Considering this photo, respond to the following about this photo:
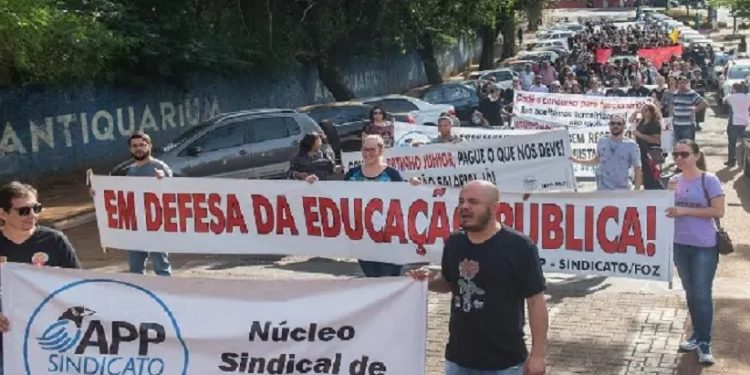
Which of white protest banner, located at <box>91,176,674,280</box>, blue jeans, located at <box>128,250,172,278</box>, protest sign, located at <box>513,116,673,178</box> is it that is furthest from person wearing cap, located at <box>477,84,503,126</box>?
blue jeans, located at <box>128,250,172,278</box>

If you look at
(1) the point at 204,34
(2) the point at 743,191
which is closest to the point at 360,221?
(2) the point at 743,191

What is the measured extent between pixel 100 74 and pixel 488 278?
18.2 meters

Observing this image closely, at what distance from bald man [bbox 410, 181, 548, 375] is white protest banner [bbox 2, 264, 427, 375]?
A: 464mm

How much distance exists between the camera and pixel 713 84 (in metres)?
39.7

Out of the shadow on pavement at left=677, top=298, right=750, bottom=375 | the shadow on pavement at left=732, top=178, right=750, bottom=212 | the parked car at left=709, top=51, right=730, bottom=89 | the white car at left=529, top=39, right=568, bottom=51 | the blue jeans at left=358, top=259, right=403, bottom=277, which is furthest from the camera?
the white car at left=529, top=39, right=568, bottom=51

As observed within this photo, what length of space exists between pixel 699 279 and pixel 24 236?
15.2 ft

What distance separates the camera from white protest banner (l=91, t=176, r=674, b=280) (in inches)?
358

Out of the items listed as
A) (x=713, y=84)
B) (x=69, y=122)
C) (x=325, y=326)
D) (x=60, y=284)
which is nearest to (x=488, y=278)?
(x=325, y=326)

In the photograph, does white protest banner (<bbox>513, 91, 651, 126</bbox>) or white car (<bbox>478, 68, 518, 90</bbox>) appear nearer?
white protest banner (<bbox>513, 91, 651, 126</bbox>)

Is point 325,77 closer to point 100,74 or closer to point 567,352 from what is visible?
point 100,74

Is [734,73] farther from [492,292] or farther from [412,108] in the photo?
[492,292]

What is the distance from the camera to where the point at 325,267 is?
38.9 ft

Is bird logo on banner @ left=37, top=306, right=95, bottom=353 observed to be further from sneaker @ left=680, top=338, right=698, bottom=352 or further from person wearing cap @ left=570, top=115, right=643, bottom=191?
person wearing cap @ left=570, top=115, right=643, bottom=191

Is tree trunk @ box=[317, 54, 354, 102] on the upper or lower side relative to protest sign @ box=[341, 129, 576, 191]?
lower
